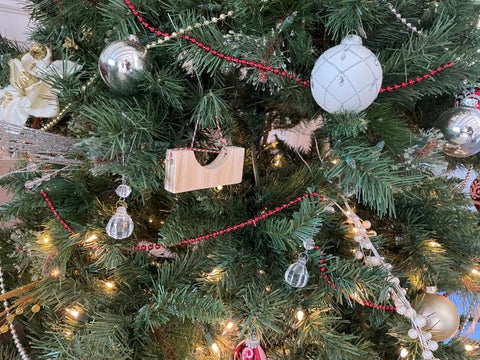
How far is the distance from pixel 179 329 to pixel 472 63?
19.1 inches

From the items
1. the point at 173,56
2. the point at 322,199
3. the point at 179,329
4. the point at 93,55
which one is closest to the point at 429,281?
the point at 322,199

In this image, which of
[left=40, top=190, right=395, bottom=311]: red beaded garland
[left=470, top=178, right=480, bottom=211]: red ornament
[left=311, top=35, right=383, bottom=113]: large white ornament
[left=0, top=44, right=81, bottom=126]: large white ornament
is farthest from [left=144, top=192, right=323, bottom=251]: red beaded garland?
[left=470, top=178, right=480, bottom=211]: red ornament

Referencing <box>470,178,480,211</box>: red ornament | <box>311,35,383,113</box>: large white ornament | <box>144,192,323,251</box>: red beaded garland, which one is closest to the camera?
<box>311,35,383,113</box>: large white ornament

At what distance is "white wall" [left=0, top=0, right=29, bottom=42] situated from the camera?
3.06 ft

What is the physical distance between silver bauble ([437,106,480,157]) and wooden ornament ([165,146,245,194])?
0.30 metres

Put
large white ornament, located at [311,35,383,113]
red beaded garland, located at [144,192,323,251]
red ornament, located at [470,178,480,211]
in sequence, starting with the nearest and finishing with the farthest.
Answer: large white ornament, located at [311,35,383,113]
red beaded garland, located at [144,192,323,251]
red ornament, located at [470,178,480,211]

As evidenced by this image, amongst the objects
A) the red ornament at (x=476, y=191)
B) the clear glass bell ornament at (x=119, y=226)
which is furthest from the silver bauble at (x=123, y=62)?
the red ornament at (x=476, y=191)

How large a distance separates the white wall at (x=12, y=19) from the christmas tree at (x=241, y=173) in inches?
17.3

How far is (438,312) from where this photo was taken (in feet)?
1.66

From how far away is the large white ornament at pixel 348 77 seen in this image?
1.20 feet

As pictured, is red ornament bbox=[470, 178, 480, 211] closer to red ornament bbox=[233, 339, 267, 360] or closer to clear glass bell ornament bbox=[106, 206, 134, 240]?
red ornament bbox=[233, 339, 267, 360]

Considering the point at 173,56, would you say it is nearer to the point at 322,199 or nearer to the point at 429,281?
the point at 322,199

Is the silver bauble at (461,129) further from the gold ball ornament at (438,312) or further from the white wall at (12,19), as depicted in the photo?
the white wall at (12,19)

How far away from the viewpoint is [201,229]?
0.49 metres
